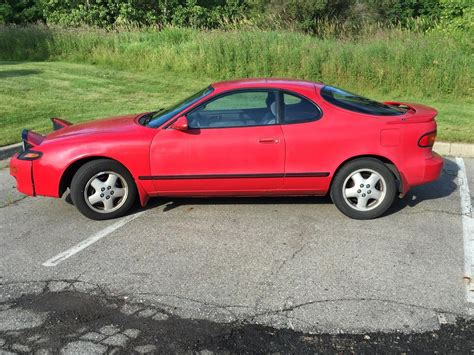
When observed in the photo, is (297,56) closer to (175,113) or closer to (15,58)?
(175,113)

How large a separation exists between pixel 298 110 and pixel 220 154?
932mm

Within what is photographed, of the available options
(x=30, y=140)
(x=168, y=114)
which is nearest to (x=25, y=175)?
(x=30, y=140)

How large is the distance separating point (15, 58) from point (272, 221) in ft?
52.2

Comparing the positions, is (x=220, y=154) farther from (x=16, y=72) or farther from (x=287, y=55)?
(x=16, y=72)

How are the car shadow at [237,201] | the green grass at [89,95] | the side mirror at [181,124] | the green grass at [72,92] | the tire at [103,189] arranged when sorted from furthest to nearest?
the green grass at [72,92]
the green grass at [89,95]
the car shadow at [237,201]
the tire at [103,189]
the side mirror at [181,124]

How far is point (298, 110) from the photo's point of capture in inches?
204

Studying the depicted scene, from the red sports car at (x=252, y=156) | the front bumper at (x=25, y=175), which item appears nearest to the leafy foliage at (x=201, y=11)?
the red sports car at (x=252, y=156)

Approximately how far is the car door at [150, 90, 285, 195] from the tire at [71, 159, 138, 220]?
13.5 inches

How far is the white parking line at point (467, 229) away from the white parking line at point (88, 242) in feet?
10.7

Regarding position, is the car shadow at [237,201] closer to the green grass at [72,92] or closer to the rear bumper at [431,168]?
the rear bumper at [431,168]

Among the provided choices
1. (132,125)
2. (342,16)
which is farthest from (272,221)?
(342,16)

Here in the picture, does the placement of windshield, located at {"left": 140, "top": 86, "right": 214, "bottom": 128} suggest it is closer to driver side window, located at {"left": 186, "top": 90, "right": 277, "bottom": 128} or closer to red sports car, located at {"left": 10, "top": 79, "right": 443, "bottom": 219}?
red sports car, located at {"left": 10, "top": 79, "right": 443, "bottom": 219}

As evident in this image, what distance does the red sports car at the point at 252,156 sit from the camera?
5.05 meters

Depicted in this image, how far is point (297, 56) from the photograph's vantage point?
1366cm
